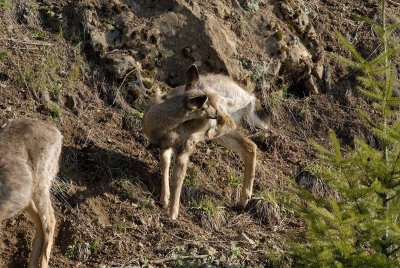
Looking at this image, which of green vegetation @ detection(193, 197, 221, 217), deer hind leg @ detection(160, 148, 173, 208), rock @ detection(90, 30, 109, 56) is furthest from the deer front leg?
rock @ detection(90, 30, 109, 56)

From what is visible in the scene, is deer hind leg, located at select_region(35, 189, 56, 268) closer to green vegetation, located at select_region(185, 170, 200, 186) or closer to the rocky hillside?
the rocky hillside

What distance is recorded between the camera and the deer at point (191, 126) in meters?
9.16

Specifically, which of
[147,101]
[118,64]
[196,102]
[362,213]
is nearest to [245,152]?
[196,102]

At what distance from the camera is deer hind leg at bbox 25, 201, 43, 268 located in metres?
7.42

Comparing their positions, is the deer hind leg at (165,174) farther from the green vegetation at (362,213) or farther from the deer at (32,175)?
the green vegetation at (362,213)

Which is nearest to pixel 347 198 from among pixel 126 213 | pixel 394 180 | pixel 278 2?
pixel 394 180

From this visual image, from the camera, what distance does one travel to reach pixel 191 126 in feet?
31.0

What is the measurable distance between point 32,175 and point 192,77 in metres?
3.00

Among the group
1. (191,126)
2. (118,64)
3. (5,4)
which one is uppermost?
(5,4)

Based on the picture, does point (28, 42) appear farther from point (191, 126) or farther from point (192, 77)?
point (191, 126)

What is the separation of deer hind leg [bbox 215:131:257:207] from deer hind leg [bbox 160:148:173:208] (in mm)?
1009

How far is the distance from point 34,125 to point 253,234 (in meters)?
3.16

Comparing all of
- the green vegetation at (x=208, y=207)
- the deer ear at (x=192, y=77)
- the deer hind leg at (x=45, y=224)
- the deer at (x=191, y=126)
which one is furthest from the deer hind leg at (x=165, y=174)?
the deer hind leg at (x=45, y=224)

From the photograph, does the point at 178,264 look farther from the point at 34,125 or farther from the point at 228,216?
the point at 34,125
